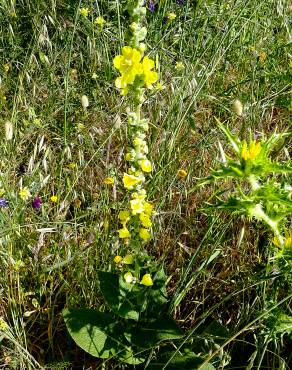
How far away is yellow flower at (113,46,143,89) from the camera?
1119 mm

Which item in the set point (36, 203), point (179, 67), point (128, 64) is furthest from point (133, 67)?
point (179, 67)

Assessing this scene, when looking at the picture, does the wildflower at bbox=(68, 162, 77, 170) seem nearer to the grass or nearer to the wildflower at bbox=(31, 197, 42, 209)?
the grass

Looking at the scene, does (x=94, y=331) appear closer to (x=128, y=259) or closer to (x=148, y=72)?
(x=128, y=259)

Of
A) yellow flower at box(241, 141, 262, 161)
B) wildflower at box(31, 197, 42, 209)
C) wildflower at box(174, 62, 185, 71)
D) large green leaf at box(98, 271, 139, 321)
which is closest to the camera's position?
yellow flower at box(241, 141, 262, 161)

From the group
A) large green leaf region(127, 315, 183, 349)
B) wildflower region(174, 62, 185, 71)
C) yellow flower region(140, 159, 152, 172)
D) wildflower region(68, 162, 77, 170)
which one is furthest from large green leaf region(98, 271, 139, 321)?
wildflower region(174, 62, 185, 71)

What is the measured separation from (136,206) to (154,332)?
34 cm

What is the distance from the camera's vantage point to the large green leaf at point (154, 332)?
4.25 feet

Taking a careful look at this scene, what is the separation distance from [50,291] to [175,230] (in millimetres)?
399

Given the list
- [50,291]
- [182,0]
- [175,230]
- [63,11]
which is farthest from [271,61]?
[50,291]

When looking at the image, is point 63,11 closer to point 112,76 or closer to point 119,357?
point 112,76

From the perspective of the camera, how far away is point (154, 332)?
52.2 inches

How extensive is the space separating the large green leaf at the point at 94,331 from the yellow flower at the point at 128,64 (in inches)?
22.5

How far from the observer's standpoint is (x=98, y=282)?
4.47ft

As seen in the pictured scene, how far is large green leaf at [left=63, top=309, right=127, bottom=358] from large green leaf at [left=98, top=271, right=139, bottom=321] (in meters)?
0.05
